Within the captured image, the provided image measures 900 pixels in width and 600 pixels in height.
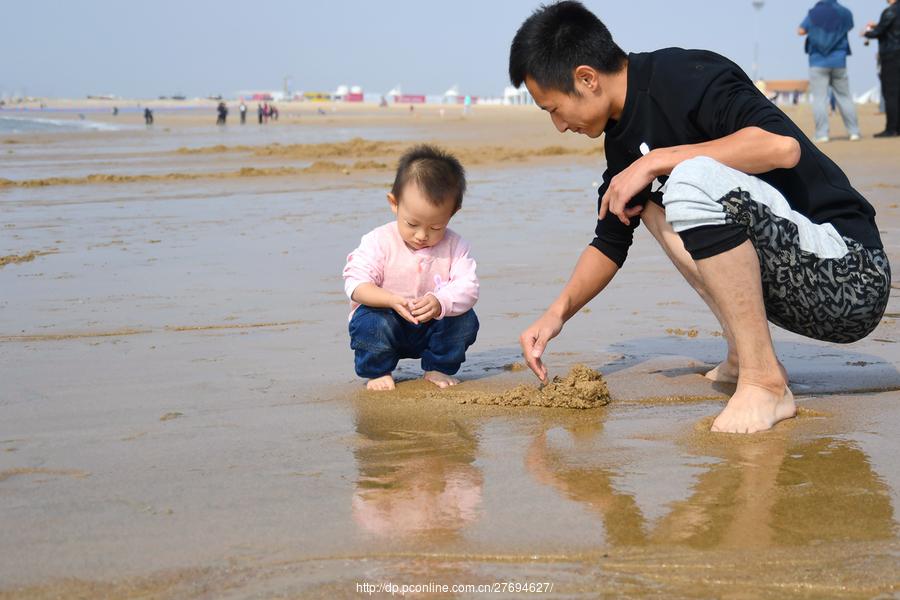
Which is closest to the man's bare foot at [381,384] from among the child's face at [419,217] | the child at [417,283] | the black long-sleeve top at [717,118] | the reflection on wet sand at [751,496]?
the child at [417,283]

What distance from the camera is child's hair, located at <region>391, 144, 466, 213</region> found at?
333cm

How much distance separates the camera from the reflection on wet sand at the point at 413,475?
199cm

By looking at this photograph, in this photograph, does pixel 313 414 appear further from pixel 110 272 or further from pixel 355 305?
pixel 110 272

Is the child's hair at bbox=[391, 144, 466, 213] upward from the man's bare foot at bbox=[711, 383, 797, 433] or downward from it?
upward

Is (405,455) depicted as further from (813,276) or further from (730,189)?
(813,276)

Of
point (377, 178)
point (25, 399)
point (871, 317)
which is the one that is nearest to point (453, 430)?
point (871, 317)

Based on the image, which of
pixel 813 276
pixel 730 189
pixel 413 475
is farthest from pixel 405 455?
pixel 813 276

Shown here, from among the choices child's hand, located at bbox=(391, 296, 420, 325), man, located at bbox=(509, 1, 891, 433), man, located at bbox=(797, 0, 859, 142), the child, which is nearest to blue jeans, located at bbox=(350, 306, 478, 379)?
the child

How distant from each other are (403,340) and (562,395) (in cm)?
73

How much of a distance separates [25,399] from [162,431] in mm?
640

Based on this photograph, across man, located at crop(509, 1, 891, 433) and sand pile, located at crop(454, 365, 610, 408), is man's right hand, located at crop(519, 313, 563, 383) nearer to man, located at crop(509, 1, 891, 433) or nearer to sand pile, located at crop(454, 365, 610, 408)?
sand pile, located at crop(454, 365, 610, 408)

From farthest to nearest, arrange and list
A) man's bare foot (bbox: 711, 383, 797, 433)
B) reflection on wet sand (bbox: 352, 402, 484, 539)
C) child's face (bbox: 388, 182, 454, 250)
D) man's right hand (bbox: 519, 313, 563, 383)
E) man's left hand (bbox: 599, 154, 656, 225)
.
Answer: child's face (bbox: 388, 182, 454, 250) < man's right hand (bbox: 519, 313, 563, 383) < man's left hand (bbox: 599, 154, 656, 225) < man's bare foot (bbox: 711, 383, 797, 433) < reflection on wet sand (bbox: 352, 402, 484, 539)

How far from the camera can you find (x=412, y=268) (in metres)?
3.51

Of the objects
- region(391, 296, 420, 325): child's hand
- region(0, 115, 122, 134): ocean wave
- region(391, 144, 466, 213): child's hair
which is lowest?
region(0, 115, 122, 134): ocean wave
